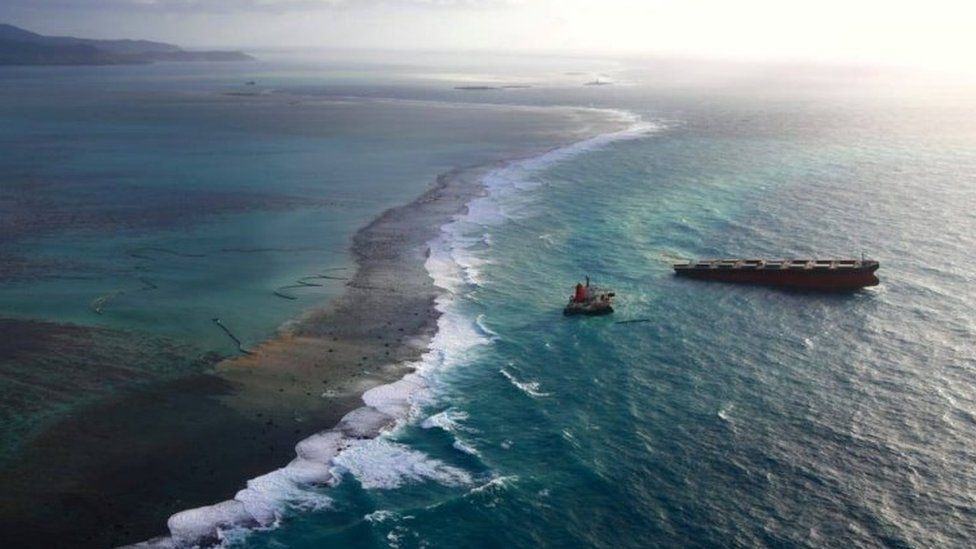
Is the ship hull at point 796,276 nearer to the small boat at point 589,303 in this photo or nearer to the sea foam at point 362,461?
the small boat at point 589,303

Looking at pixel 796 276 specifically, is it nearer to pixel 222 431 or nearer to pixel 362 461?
pixel 362 461

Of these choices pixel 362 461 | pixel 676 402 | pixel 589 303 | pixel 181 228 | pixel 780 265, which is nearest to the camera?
pixel 362 461

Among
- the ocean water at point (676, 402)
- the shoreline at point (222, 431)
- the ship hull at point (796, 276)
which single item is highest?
the ship hull at point (796, 276)

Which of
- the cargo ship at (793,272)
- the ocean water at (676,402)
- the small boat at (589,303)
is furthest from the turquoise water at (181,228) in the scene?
the cargo ship at (793,272)

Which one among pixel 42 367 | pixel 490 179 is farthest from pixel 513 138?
pixel 42 367

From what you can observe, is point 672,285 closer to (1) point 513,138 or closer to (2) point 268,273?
(2) point 268,273

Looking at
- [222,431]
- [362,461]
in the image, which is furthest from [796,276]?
[222,431]

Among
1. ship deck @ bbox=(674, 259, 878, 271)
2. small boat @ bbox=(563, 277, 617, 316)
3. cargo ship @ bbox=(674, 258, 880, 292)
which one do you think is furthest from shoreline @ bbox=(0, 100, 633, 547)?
cargo ship @ bbox=(674, 258, 880, 292)
